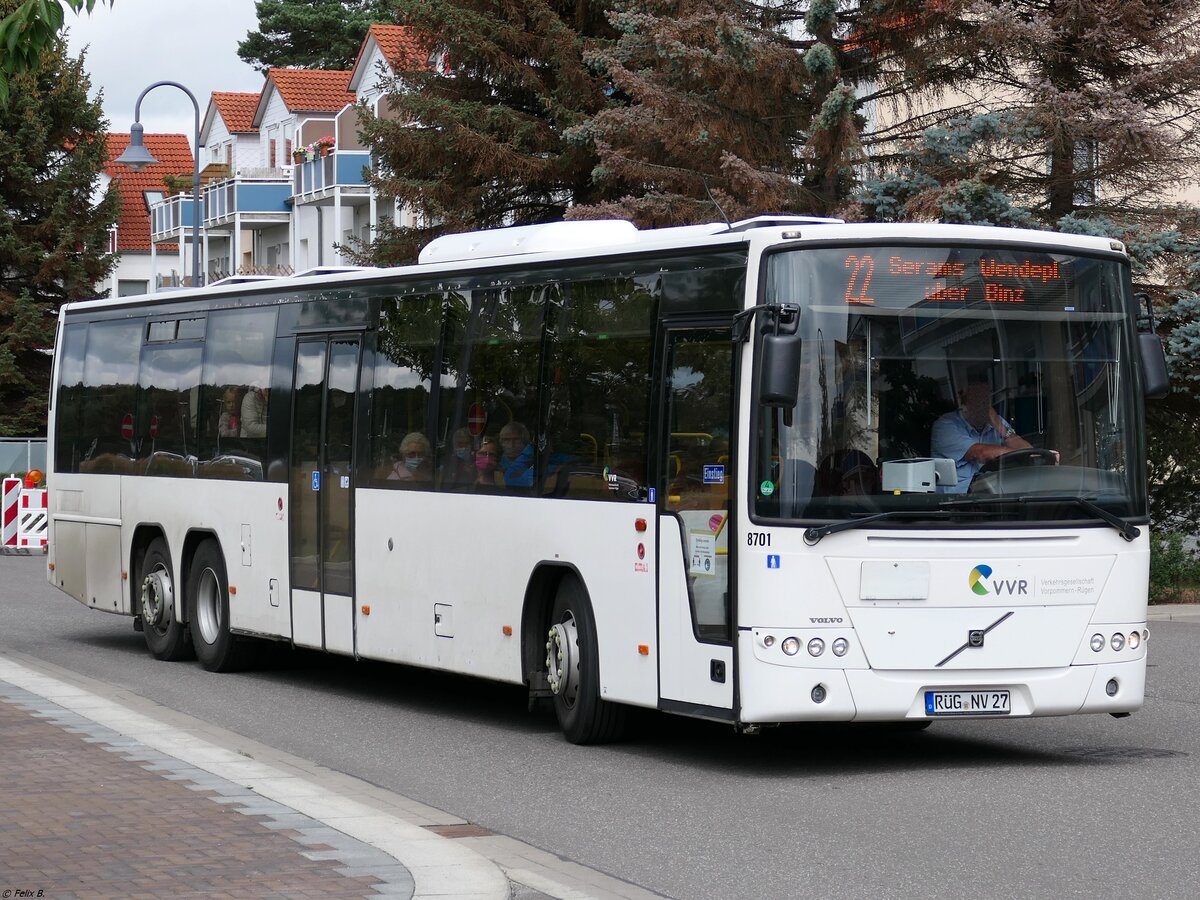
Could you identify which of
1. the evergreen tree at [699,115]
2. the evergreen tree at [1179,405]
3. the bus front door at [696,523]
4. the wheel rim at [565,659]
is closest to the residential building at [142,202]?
the evergreen tree at [699,115]

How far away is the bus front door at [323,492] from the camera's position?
14.8 metres

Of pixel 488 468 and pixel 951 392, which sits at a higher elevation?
pixel 951 392

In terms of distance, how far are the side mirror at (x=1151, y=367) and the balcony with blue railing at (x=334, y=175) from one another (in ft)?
155

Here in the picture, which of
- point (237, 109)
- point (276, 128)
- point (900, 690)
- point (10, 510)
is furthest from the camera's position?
point (237, 109)

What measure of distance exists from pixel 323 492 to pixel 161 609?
339cm

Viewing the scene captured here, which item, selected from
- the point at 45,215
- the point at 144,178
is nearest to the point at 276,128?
the point at 45,215

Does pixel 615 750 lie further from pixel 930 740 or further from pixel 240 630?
pixel 240 630

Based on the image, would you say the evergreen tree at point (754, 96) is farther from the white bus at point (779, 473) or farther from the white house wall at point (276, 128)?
the white house wall at point (276, 128)

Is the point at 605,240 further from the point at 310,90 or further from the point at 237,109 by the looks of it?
the point at 237,109

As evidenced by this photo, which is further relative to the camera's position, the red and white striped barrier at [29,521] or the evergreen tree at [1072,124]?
the red and white striped barrier at [29,521]

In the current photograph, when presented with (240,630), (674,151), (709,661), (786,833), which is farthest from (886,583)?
(674,151)

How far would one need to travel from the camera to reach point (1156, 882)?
785 cm

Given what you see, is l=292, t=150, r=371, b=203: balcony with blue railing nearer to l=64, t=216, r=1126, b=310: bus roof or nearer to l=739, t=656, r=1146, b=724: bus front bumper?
l=64, t=216, r=1126, b=310: bus roof

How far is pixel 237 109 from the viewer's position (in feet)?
257
